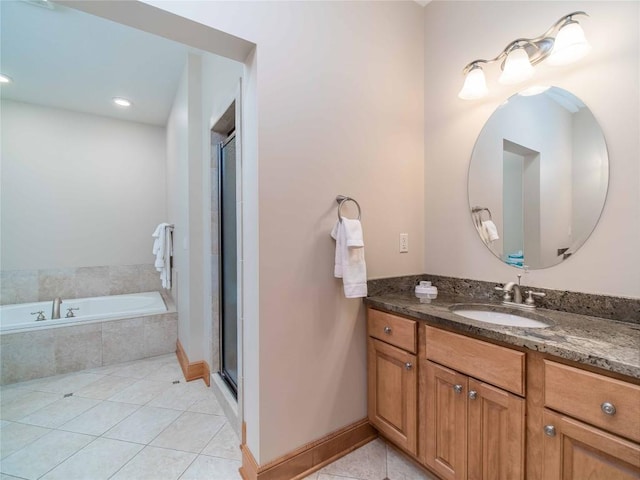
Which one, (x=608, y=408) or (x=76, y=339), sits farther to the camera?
(x=76, y=339)

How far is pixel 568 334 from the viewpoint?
3.32 ft

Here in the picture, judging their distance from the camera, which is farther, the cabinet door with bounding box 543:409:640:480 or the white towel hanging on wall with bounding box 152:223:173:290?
the white towel hanging on wall with bounding box 152:223:173:290

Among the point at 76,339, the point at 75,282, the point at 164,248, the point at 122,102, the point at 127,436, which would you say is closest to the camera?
the point at 127,436

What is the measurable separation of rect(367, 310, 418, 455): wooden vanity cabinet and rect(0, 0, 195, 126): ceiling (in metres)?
2.74

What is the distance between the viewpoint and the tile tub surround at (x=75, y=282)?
318cm

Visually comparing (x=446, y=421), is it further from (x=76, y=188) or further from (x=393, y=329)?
(x=76, y=188)

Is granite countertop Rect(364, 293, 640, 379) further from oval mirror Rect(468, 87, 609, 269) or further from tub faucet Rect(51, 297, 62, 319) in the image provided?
tub faucet Rect(51, 297, 62, 319)

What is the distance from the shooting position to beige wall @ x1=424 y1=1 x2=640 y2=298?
119 centimetres

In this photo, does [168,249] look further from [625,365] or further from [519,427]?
[625,365]

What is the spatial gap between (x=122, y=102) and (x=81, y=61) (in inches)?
34.0

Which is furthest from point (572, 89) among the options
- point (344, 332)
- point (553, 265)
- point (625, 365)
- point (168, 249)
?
point (168, 249)

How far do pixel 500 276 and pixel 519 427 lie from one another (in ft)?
2.69

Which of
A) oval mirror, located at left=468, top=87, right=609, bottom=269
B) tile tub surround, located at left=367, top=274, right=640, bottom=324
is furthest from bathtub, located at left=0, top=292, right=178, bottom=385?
oval mirror, located at left=468, top=87, right=609, bottom=269

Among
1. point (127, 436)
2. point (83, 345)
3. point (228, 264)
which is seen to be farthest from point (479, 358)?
point (83, 345)
